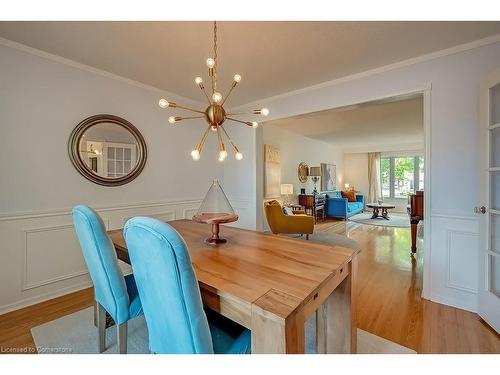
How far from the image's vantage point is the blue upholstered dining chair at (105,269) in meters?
1.17

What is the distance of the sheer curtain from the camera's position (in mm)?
8375

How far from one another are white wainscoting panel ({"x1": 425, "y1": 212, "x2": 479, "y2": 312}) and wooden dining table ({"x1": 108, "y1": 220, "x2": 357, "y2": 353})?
53.2 inches

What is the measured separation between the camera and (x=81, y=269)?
2398mm

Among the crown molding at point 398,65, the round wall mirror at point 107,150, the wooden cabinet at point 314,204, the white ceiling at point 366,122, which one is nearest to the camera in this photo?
the crown molding at point 398,65

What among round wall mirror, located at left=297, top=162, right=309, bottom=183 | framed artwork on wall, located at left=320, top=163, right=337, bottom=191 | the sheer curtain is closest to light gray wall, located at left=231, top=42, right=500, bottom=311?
round wall mirror, located at left=297, top=162, right=309, bottom=183

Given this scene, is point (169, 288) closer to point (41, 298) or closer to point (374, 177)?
point (41, 298)

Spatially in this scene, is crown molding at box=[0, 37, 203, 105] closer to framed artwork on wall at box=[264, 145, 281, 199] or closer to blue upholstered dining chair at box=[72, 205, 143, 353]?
blue upholstered dining chair at box=[72, 205, 143, 353]

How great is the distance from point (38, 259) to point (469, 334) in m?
3.67

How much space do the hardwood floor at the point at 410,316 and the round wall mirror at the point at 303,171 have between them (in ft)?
11.2

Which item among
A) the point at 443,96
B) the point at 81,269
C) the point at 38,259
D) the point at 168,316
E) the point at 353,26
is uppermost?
the point at 353,26

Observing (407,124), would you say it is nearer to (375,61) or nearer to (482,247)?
(375,61)

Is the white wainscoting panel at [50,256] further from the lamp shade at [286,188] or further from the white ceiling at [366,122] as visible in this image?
the lamp shade at [286,188]

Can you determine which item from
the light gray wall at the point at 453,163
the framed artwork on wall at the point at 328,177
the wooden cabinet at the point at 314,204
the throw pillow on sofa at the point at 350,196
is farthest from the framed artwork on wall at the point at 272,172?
the throw pillow on sofa at the point at 350,196
